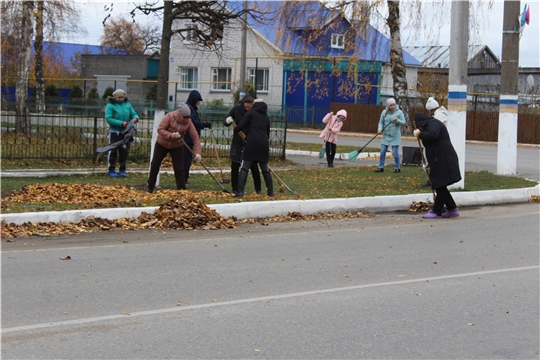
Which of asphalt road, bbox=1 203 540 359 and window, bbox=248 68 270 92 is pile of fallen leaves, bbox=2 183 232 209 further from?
window, bbox=248 68 270 92

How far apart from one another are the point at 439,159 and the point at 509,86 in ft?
21.2

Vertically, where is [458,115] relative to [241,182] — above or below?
above

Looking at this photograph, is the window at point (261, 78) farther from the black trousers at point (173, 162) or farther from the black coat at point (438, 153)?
the black coat at point (438, 153)

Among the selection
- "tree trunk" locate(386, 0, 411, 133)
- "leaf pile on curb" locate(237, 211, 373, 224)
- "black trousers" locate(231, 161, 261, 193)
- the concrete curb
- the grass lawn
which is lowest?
"leaf pile on curb" locate(237, 211, 373, 224)

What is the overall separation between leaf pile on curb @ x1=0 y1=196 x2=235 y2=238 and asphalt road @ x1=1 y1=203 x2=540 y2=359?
31 centimetres

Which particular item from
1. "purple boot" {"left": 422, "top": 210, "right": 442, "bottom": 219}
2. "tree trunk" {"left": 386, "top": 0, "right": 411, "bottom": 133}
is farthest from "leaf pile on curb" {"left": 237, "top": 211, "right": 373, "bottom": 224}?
"tree trunk" {"left": 386, "top": 0, "right": 411, "bottom": 133}

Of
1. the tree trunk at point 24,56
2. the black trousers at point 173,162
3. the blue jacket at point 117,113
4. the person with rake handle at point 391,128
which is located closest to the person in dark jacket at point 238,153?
the black trousers at point 173,162

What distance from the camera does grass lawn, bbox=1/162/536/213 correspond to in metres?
11.5

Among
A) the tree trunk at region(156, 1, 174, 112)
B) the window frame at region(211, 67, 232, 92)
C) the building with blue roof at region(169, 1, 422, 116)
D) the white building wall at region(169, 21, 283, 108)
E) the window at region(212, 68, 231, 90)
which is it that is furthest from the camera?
the window at region(212, 68, 231, 90)

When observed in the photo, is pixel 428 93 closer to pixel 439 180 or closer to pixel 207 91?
pixel 207 91

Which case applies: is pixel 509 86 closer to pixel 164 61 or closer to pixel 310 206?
pixel 310 206

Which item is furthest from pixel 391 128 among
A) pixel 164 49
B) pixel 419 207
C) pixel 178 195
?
pixel 178 195

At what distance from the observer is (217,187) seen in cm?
1427

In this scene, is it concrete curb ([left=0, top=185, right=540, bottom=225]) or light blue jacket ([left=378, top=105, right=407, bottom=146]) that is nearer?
concrete curb ([left=0, top=185, right=540, bottom=225])
